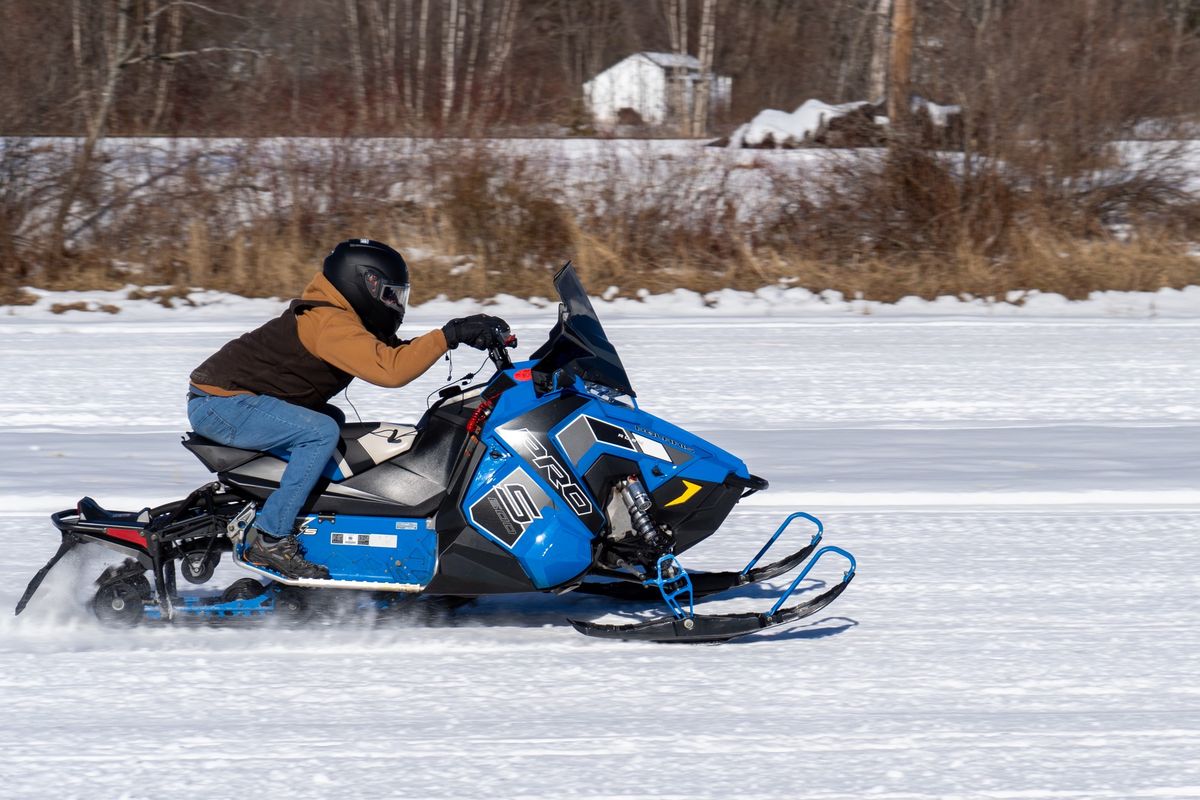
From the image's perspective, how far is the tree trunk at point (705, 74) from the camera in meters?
18.2

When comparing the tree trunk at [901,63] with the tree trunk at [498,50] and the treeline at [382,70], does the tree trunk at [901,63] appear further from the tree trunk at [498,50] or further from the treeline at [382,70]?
the tree trunk at [498,50]

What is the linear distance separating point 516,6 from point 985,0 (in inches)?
347

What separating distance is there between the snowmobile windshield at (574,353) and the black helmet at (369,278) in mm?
542

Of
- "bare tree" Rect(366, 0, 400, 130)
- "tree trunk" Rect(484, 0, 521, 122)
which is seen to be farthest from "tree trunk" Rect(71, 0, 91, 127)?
"tree trunk" Rect(484, 0, 521, 122)

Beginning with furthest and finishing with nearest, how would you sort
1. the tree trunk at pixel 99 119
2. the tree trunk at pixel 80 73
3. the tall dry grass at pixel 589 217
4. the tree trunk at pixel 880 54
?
the tree trunk at pixel 880 54, the tree trunk at pixel 80 73, the tree trunk at pixel 99 119, the tall dry grass at pixel 589 217

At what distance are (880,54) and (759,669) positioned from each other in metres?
16.6

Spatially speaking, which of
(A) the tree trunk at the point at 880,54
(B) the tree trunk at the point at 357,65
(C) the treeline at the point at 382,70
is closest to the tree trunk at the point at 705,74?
(C) the treeline at the point at 382,70

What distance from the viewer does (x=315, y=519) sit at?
4.70 m

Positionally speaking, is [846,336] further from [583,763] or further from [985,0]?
[583,763]

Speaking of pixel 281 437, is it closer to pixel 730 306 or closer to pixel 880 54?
pixel 730 306

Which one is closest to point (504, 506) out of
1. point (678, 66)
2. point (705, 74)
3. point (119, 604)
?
point (119, 604)

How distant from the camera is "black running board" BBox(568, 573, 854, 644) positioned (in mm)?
4492

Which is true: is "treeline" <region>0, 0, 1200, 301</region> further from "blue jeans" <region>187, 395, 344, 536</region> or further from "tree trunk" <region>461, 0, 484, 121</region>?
"blue jeans" <region>187, 395, 344, 536</region>

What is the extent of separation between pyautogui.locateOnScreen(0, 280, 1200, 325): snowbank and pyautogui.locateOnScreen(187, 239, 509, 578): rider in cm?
766
